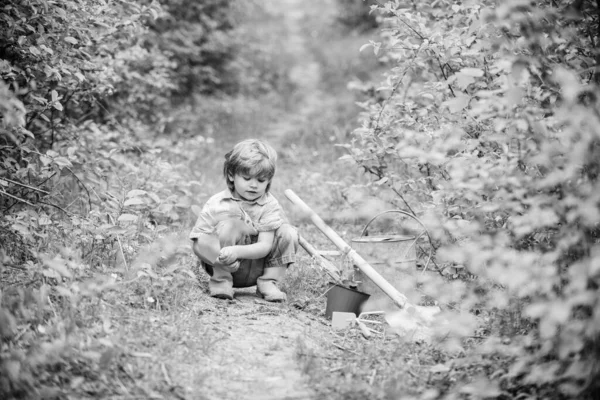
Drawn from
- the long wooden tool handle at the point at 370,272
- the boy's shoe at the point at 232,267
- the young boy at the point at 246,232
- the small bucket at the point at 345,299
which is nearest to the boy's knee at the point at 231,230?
the young boy at the point at 246,232

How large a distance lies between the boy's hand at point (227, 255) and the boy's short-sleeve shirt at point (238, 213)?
0.53ft

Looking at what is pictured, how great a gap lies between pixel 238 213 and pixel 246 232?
13cm

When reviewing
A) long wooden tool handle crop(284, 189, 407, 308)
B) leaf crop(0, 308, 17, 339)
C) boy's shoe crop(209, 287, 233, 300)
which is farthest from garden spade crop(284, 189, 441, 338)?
leaf crop(0, 308, 17, 339)

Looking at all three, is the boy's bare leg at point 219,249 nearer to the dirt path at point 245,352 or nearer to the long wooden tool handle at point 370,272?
the dirt path at point 245,352

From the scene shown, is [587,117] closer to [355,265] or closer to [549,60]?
[549,60]

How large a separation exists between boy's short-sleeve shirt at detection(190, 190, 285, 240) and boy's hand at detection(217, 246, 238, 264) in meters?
0.16

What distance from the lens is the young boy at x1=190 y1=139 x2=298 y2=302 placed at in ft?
12.0

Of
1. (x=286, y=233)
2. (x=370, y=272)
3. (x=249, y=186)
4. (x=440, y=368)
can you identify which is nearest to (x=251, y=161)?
(x=249, y=186)

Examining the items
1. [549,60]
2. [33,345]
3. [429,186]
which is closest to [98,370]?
[33,345]

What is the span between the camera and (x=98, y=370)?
251cm

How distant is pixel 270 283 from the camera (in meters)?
3.84

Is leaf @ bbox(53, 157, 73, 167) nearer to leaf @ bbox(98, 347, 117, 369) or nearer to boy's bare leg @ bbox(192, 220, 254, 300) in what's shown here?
boy's bare leg @ bbox(192, 220, 254, 300)

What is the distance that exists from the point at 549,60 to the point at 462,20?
1.78 metres

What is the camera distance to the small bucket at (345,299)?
3.46m
